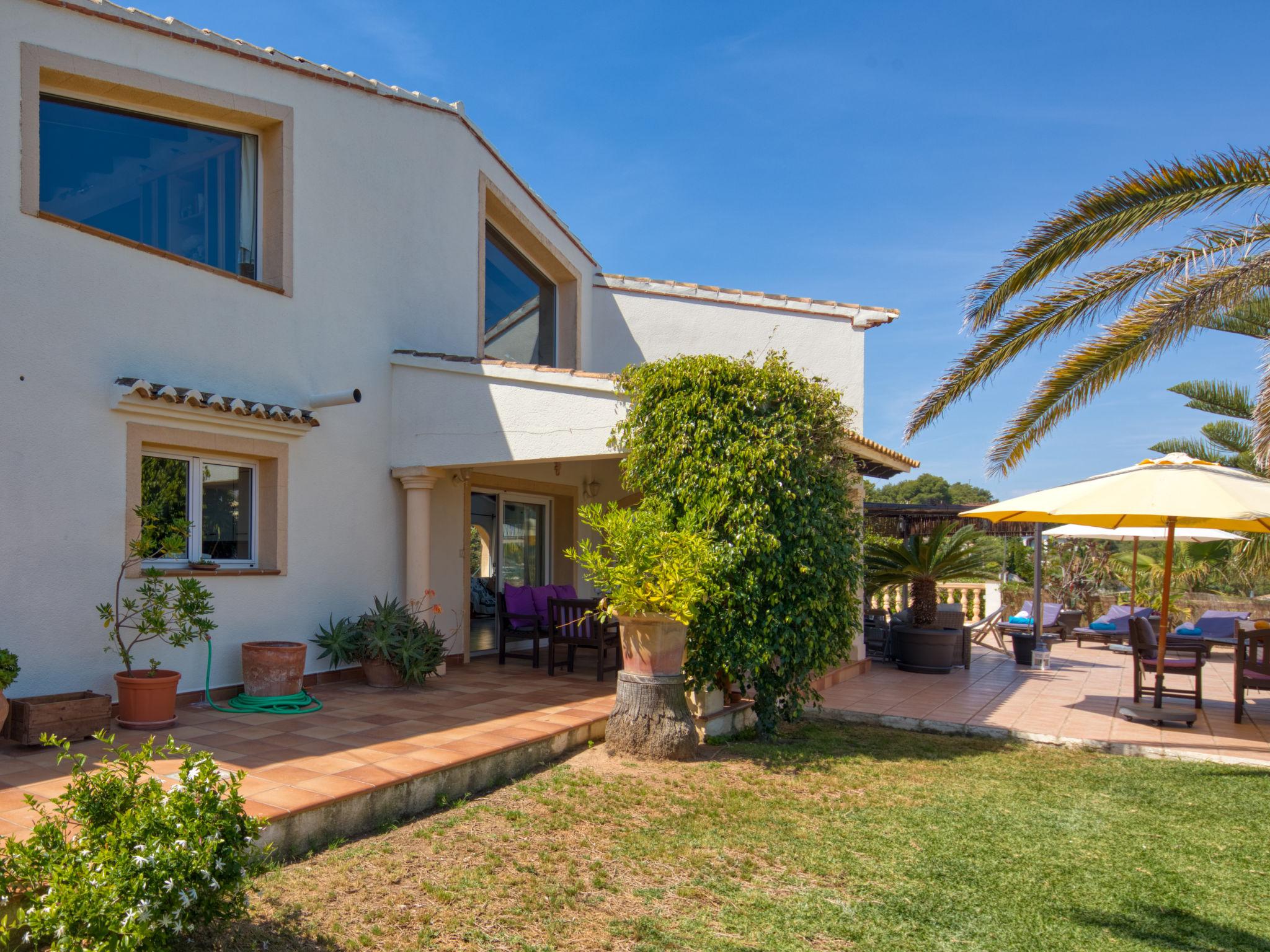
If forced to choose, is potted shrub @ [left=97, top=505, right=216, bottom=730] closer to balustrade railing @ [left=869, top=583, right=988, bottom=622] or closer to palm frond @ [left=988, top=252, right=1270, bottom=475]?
palm frond @ [left=988, top=252, right=1270, bottom=475]

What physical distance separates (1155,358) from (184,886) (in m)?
8.79

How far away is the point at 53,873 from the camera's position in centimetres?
A: 281

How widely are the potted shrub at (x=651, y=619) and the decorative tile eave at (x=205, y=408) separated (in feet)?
9.93

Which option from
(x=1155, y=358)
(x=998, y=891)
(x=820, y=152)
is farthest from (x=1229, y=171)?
(x=820, y=152)

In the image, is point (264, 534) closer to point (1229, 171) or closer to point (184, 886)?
point (184, 886)

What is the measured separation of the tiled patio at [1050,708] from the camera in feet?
24.6

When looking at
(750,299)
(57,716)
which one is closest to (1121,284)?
(750,299)

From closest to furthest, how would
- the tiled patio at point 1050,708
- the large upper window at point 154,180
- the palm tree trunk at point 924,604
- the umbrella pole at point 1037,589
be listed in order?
the large upper window at point 154,180, the tiled patio at point 1050,708, the palm tree trunk at point 924,604, the umbrella pole at point 1037,589

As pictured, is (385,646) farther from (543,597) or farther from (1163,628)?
(1163,628)

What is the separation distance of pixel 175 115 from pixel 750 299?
7.83 m

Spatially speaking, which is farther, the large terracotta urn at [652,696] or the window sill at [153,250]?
the large terracotta urn at [652,696]

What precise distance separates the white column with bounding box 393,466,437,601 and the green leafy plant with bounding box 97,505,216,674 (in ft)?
8.44

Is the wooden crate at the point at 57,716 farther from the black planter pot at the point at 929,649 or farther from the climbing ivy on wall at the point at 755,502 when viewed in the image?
the black planter pot at the point at 929,649

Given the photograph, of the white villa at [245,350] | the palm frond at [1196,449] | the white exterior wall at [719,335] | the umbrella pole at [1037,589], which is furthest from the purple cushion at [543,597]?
the palm frond at [1196,449]
